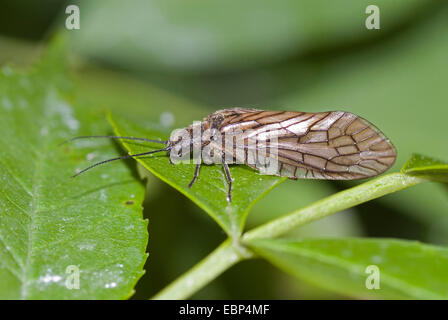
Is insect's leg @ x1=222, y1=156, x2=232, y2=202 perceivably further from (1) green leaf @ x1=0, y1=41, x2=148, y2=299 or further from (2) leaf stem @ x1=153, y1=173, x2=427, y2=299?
(1) green leaf @ x1=0, y1=41, x2=148, y2=299

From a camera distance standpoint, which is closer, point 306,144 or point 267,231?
point 267,231

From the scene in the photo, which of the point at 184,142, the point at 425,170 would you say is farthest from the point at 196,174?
the point at 425,170

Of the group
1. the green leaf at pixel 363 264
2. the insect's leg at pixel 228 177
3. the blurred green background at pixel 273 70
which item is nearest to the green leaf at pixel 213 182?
the insect's leg at pixel 228 177

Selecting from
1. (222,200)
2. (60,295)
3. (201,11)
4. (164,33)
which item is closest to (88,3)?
(164,33)

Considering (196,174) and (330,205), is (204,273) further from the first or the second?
(196,174)

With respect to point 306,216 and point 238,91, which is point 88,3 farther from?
point 306,216

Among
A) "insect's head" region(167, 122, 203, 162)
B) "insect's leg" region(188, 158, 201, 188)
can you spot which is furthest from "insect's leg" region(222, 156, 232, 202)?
"insect's head" region(167, 122, 203, 162)
